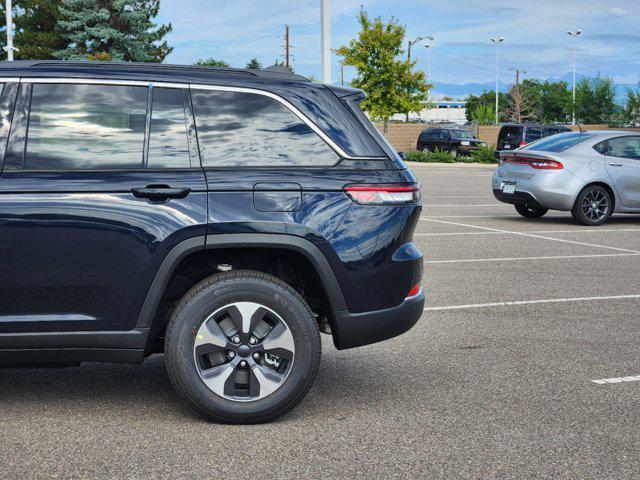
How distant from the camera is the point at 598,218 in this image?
15062mm

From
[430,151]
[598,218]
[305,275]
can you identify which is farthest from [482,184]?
[305,275]

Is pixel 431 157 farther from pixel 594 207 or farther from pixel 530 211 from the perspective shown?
pixel 594 207

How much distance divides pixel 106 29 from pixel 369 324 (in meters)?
52.6

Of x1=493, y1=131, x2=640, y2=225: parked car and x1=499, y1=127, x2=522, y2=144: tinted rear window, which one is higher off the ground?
x1=499, y1=127, x2=522, y2=144: tinted rear window

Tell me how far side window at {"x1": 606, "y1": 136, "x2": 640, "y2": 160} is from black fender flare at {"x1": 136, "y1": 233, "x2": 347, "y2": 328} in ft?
37.5

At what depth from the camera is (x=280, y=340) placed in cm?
464

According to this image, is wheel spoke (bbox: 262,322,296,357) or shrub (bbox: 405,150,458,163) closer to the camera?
wheel spoke (bbox: 262,322,296,357)

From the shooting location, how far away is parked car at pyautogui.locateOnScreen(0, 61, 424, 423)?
14.9 ft

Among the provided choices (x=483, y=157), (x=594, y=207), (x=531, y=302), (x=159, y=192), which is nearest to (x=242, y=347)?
A: (x=159, y=192)

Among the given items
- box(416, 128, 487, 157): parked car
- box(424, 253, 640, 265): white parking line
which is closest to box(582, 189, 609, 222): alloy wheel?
box(424, 253, 640, 265): white parking line

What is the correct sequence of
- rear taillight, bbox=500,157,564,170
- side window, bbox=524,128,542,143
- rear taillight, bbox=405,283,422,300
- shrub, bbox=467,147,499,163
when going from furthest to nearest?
shrub, bbox=467,147,499,163 → side window, bbox=524,128,542,143 → rear taillight, bbox=500,157,564,170 → rear taillight, bbox=405,283,422,300

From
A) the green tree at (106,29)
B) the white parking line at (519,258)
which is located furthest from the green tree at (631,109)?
the white parking line at (519,258)

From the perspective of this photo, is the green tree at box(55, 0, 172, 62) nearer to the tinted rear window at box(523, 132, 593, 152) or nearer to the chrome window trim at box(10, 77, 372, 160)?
the tinted rear window at box(523, 132, 593, 152)

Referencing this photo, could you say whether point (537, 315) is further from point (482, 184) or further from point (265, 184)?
point (482, 184)
